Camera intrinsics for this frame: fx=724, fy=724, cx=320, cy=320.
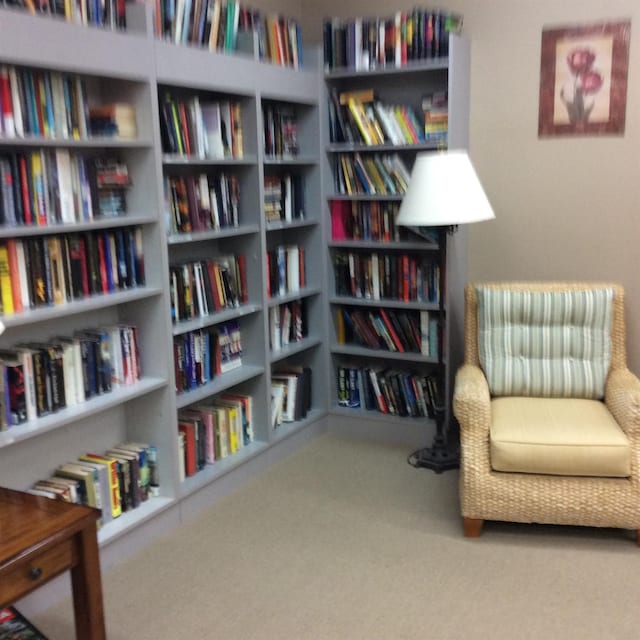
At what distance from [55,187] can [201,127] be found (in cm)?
77

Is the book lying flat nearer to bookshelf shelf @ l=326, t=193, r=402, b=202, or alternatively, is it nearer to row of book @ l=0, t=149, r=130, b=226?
row of book @ l=0, t=149, r=130, b=226

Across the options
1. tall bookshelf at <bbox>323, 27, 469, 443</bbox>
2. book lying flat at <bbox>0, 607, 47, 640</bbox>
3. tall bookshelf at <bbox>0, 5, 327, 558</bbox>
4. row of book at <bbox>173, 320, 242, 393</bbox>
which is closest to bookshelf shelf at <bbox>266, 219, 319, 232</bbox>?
tall bookshelf at <bbox>0, 5, 327, 558</bbox>

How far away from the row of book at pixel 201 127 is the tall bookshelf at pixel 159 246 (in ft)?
0.11

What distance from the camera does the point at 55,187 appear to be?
2402 millimetres

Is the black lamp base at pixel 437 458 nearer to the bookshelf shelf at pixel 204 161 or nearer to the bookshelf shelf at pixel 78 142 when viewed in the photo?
the bookshelf shelf at pixel 204 161

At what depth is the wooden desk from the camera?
1.66 metres

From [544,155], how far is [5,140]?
2.40 m

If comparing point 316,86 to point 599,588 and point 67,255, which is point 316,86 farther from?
point 599,588

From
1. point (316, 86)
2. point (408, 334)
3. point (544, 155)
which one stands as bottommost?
point (408, 334)

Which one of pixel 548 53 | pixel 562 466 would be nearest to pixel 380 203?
pixel 548 53

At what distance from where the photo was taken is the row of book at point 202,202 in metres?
2.91

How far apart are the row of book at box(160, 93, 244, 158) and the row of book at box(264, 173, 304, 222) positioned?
29 centimetres

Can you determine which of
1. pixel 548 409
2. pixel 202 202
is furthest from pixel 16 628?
pixel 548 409

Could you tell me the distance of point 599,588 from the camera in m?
2.42
